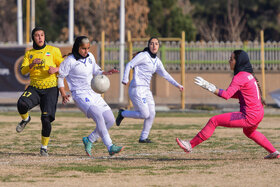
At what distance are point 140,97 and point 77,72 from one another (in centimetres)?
280

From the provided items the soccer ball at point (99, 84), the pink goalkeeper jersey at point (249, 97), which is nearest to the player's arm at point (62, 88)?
the soccer ball at point (99, 84)

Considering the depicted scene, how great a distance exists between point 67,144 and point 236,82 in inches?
177

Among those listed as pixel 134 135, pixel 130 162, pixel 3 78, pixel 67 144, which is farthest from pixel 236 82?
pixel 3 78

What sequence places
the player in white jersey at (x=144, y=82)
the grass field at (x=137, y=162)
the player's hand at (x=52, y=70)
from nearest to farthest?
the grass field at (x=137, y=162), the player's hand at (x=52, y=70), the player in white jersey at (x=144, y=82)

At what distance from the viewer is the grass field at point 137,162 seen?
31.2ft

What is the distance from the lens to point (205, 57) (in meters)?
32.1

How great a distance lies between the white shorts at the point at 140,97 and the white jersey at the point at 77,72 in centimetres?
253

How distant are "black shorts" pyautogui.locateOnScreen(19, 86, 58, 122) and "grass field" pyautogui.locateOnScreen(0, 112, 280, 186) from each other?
761mm

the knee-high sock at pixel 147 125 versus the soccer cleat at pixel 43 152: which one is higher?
the knee-high sock at pixel 147 125

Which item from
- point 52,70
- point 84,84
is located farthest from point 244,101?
point 52,70

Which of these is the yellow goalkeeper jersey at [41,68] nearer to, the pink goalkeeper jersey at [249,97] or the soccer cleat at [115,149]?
the soccer cleat at [115,149]

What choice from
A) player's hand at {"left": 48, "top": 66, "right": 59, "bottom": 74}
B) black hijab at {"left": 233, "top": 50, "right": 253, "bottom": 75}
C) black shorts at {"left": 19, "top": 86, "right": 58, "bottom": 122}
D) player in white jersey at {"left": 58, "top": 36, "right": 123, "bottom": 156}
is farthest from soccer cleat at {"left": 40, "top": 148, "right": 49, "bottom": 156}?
black hijab at {"left": 233, "top": 50, "right": 253, "bottom": 75}

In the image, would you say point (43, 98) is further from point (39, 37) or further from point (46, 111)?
point (39, 37)

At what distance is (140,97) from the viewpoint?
14703 mm
